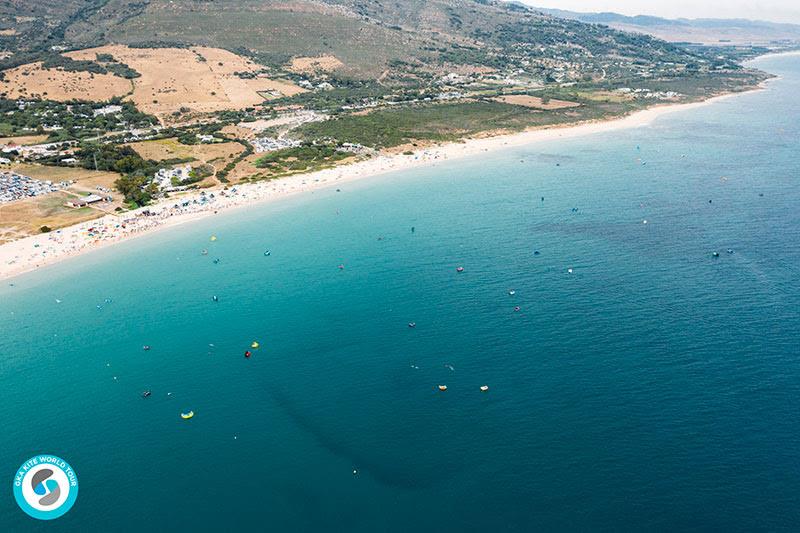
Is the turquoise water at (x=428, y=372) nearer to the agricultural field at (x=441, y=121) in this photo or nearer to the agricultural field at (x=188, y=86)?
the agricultural field at (x=441, y=121)

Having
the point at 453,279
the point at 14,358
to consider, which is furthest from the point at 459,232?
the point at 14,358

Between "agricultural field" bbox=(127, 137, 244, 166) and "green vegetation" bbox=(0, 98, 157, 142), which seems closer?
"agricultural field" bbox=(127, 137, 244, 166)

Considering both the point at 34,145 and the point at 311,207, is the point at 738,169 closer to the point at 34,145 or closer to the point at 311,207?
the point at 311,207

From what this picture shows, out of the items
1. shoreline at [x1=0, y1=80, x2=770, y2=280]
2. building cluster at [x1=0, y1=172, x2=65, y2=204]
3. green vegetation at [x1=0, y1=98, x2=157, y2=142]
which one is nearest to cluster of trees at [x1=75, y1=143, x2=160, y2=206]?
shoreline at [x1=0, y1=80, x2=770, y2=280]

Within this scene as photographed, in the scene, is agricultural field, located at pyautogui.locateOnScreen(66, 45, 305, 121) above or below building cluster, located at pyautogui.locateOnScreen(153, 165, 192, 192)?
above

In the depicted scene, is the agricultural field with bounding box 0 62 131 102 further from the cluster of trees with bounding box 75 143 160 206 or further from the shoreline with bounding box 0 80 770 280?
the shoreline with bounding box 0 80 770 280

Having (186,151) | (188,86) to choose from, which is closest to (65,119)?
(188,86)
